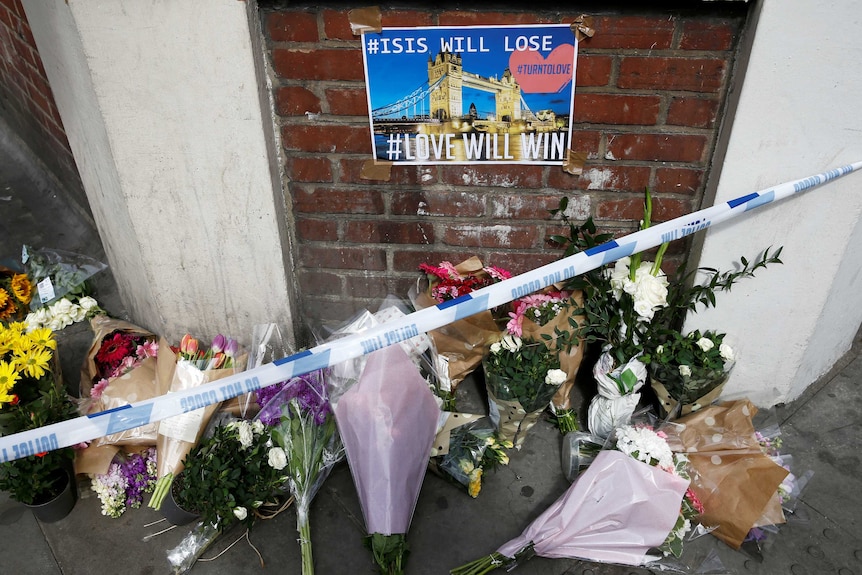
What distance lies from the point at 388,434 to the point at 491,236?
899 mm

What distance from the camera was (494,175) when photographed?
235cm

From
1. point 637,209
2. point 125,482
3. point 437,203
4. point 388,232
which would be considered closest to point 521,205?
point 437,203

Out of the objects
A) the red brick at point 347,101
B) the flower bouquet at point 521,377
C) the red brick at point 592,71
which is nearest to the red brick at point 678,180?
the red brick at point 592,71

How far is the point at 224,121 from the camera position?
7.11ft

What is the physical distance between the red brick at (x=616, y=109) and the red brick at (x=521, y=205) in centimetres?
32

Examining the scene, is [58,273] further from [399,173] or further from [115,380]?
[399,173]

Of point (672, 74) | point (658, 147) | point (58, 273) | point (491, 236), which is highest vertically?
point (672, 74)

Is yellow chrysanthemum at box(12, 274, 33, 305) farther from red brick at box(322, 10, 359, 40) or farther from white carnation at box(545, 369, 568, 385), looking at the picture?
white carnation at box(545, 369, 568, 385)

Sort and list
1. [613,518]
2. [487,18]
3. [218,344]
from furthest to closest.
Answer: [218,344]
[487,18]
[613,518]

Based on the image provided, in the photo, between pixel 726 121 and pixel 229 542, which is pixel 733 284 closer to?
pixel 726 121

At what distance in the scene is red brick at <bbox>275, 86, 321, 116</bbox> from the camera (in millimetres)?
2244

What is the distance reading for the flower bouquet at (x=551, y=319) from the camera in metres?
2.31

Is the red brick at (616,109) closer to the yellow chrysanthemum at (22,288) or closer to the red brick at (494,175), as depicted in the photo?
the red brick at (494,175)

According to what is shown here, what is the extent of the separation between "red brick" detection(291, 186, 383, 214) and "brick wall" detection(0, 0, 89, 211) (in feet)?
5.94
